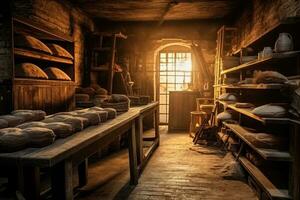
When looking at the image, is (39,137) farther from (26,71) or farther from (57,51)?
(57,51)

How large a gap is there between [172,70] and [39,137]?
712 cm

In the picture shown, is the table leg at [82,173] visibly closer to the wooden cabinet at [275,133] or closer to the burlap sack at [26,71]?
the burlap sack at [26,71]

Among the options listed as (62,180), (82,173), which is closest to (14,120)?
(62,180)

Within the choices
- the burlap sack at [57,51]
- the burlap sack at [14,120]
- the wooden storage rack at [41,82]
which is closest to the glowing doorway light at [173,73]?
the wooden storage rack at [41,82]

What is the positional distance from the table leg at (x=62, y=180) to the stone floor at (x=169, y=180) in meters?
1.57

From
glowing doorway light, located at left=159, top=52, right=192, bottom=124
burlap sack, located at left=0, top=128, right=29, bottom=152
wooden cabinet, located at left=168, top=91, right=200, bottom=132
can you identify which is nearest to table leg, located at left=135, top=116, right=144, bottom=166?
burlap sack, located at left=0, top=128, right=29, bottom=152

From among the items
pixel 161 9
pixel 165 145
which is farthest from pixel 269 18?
pixel 165 145

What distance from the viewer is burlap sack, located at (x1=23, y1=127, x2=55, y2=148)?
1.47m

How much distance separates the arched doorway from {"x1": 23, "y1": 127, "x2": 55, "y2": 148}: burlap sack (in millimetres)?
6614

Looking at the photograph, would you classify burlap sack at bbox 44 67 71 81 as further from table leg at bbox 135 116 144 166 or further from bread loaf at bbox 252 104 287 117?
bread loaf at bbox 252 104 287 117

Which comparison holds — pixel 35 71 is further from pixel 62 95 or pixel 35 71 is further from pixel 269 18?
pixel 269 18

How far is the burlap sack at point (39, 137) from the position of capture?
1.47m

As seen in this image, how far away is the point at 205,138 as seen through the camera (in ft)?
18.7

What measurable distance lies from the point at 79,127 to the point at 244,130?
8.41ft
